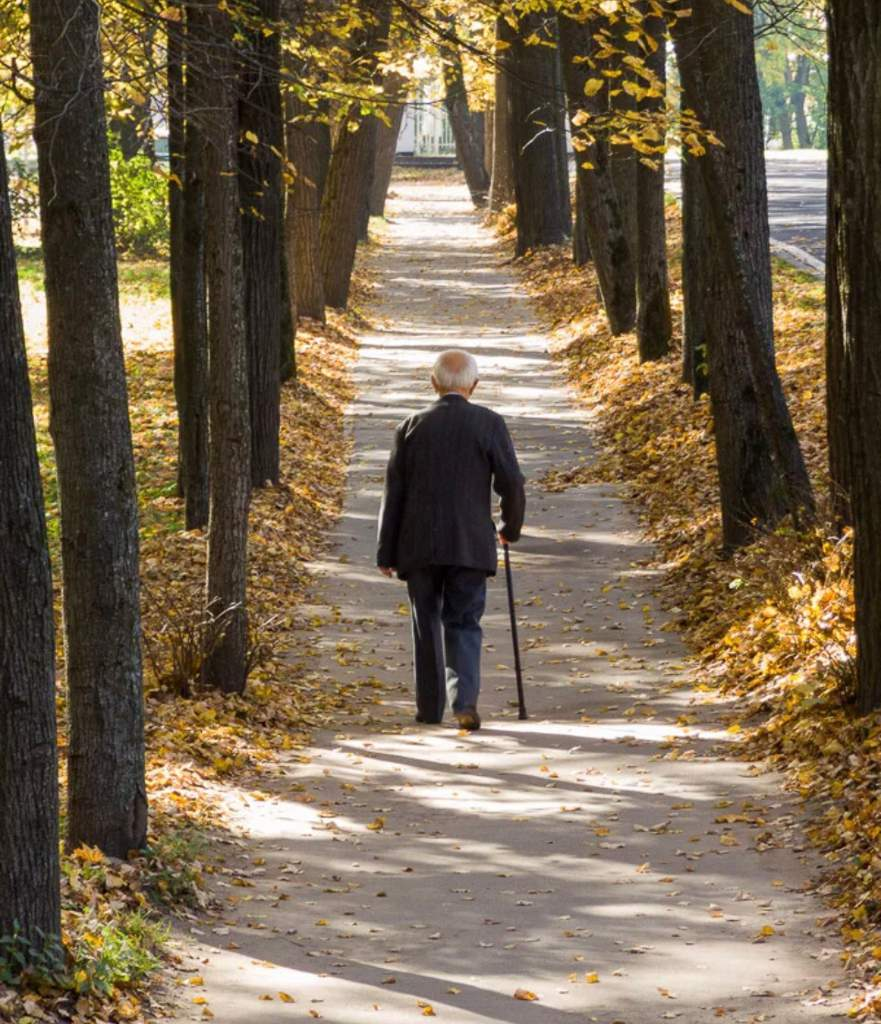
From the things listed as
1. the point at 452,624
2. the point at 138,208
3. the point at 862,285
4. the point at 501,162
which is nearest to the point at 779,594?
the point at 452,624

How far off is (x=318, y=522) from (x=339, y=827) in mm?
7967

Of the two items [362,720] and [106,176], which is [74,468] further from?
[362,720]

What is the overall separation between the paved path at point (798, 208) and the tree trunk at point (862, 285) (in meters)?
15.7

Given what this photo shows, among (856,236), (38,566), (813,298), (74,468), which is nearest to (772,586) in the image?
(856,236)

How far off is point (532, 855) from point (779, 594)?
3701 millimetres

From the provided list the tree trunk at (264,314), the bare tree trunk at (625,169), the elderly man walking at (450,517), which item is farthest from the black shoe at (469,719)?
the bare tree trunk at (625,169)

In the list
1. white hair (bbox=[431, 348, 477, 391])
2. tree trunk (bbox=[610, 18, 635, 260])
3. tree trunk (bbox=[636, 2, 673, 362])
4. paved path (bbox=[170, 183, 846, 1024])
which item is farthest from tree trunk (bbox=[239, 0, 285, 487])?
tree trunk (bbox=[610, 18, 635, 260])

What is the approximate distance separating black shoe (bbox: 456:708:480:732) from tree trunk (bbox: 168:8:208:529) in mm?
4703

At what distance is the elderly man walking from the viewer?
9.54 meters

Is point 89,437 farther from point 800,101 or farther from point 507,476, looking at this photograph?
point 800,101

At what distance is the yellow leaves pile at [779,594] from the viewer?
23.0 feet

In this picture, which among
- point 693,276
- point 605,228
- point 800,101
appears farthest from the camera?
point 800,101

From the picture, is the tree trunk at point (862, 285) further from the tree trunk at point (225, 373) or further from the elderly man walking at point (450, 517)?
the tree trunk at point (225, 373)

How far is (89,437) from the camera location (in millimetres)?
6805
